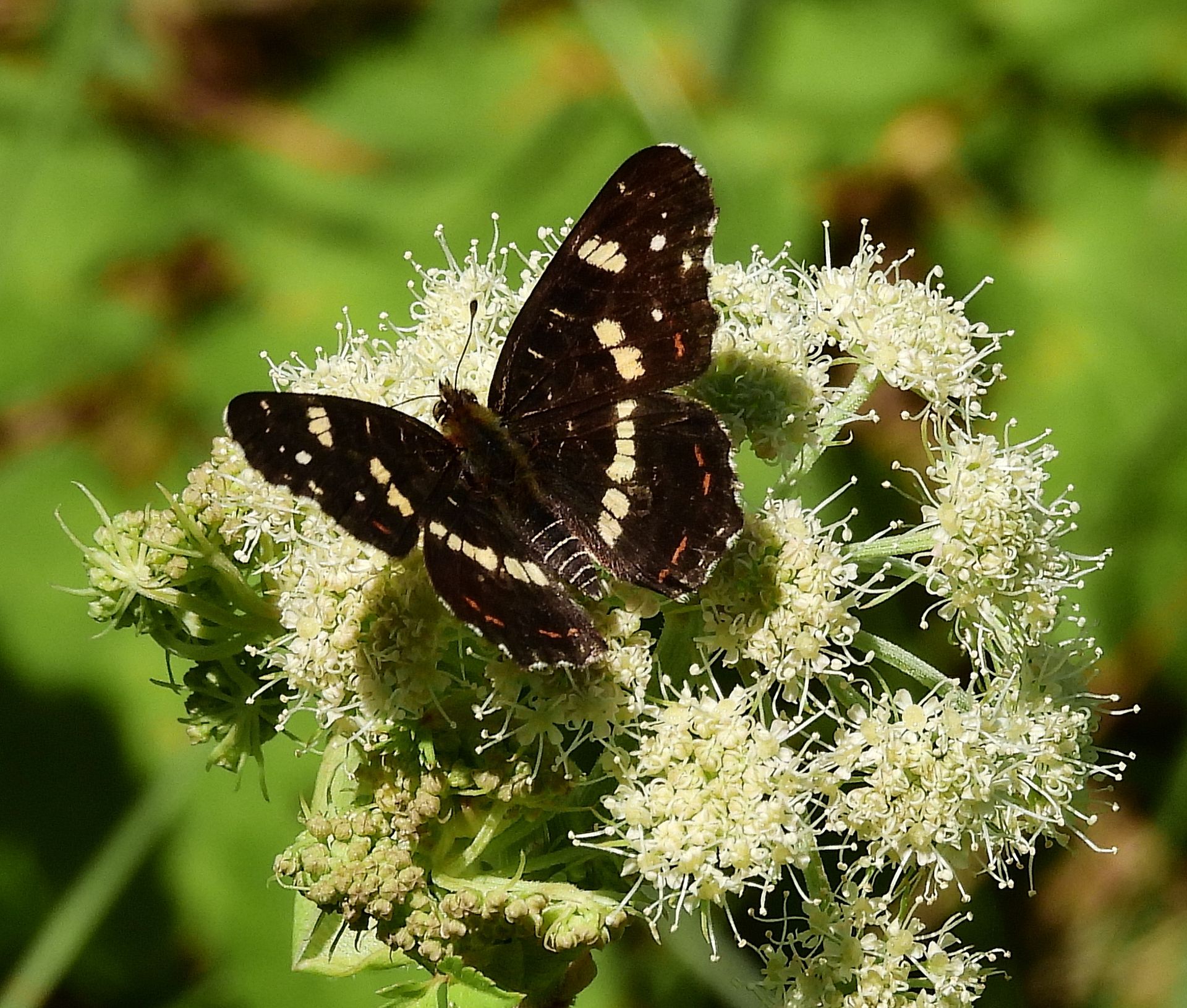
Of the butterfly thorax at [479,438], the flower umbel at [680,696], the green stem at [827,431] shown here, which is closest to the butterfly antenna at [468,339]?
the flower umbel at [680,696]

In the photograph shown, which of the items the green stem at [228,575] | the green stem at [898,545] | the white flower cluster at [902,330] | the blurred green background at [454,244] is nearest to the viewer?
the green stem at [228,575]

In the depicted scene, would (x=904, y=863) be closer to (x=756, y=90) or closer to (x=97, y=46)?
(x=97, y=46)

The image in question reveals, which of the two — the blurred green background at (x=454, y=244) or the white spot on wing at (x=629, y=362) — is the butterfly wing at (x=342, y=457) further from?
the blurred green background at (x=454, y=244)

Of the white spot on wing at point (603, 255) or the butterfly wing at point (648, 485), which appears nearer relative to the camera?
the butterfly wing at point (648, 485)

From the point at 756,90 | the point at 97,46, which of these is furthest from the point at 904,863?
the point at 756,90

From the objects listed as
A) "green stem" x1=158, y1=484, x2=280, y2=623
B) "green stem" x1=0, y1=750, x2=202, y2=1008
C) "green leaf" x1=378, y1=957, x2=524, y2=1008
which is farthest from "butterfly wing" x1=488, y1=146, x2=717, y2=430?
"green stem" x1=0, y1=750, x2=202, y2=1008

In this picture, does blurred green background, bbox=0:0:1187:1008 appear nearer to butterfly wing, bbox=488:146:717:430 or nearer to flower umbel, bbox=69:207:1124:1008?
flower umbel, bbox=69:207:1124:1008
